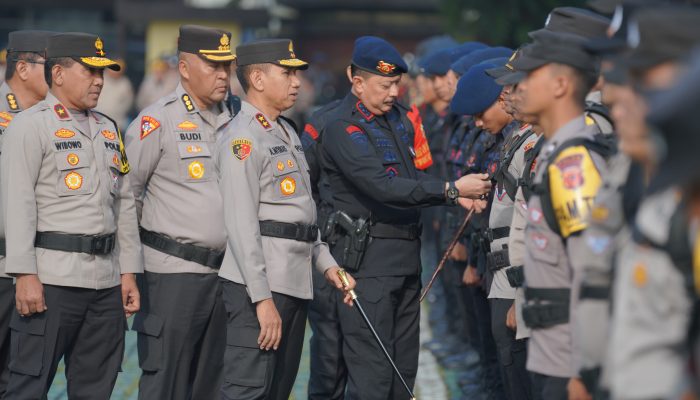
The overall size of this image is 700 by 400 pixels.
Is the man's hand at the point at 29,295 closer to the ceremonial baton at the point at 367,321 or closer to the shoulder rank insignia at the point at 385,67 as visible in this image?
the ceremonial baton at the point at 367,321

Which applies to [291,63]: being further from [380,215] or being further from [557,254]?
[557,254]

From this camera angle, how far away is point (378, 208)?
294 inches

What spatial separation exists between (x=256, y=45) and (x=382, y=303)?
5.74ft

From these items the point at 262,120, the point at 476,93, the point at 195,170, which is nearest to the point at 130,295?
the point at 195,170

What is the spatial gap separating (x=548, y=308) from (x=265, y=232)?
2062 mm

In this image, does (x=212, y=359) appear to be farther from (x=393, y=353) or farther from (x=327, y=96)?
(x=327, y=96)

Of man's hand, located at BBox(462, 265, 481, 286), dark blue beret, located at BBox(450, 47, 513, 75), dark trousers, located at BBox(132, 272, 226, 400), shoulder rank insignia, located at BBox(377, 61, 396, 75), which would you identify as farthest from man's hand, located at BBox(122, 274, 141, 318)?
dark blue beret, located at BBox(450, 47, 513, 75)

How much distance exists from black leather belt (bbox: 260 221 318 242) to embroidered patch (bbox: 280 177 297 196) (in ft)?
0.54

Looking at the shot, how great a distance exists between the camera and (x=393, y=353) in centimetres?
748

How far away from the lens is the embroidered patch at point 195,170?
22.7ft

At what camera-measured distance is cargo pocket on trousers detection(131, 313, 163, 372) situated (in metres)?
6.80

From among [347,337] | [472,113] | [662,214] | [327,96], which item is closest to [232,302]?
[347,337]

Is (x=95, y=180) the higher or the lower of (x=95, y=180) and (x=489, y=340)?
the higher

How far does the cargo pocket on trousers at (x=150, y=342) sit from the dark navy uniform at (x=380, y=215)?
1196 mm
